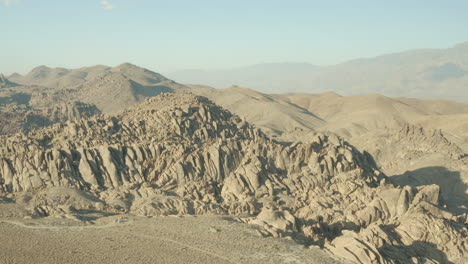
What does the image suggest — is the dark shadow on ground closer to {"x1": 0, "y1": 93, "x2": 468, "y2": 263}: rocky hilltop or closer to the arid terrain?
the arid terrain

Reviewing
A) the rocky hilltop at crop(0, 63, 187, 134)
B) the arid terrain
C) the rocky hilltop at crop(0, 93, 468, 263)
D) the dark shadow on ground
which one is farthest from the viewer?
the rocky hilltop at crop(0, 63, 187, 134)

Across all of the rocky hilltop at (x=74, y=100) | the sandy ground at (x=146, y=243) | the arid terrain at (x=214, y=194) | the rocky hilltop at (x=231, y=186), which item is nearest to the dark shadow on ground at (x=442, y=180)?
the arid terrain at (x=214, y=194)

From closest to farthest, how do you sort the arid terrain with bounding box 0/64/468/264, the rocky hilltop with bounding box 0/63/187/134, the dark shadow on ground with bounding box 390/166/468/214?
A: 1. the arid terrain with bounding box 0/64/468/264
2. the dark shadow on ground with bounding box 390/166/468/214
3. the rocky hilltop with bounding box 0/63/187/134

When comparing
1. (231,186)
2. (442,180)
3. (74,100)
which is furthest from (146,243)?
(74,100)

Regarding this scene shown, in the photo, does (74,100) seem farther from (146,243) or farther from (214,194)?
(146,243)

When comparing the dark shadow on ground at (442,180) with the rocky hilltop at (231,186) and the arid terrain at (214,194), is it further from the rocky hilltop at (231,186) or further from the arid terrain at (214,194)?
the rocky hilltop at (231,186)

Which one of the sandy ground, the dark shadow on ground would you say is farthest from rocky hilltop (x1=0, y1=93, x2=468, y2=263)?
the dark shadow on ground

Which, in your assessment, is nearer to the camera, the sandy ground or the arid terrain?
the sandy ground
